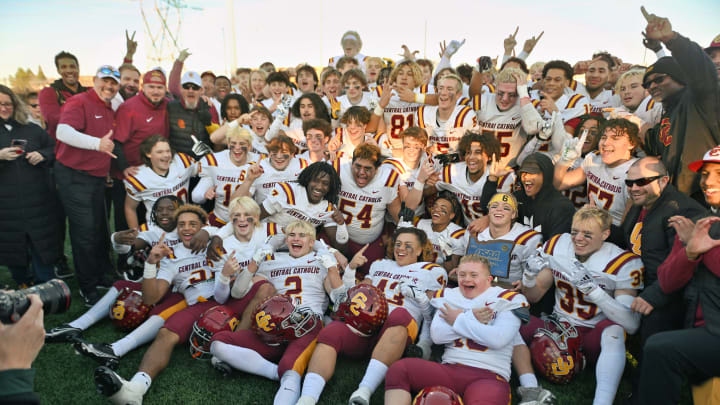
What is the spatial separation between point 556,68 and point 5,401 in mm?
5630

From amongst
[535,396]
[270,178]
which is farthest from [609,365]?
[270,178]

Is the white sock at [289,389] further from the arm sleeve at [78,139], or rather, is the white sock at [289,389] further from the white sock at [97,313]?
the arm sleeve at [78,139]

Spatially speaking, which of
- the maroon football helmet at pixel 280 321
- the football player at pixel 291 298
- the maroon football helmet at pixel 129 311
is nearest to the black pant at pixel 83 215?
the maroon football helmet at pixel 129 311

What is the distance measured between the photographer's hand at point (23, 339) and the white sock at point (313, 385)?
1710 mm

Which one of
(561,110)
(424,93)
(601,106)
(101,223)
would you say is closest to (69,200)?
(101,223)

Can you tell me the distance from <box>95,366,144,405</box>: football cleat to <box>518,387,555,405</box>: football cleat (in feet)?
8.49

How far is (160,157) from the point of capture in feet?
15.8

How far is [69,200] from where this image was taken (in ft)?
15.4

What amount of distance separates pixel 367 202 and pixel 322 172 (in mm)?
583

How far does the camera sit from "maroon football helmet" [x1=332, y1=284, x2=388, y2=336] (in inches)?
132

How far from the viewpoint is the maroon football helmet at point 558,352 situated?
327 centimetres

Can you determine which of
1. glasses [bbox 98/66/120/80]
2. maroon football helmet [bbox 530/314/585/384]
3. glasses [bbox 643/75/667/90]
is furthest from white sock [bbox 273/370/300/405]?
glasses [bbox 643/75/667/90]

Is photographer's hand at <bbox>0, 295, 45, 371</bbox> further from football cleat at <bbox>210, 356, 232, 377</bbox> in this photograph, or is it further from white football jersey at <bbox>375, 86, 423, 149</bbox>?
white football jersey at <bbox>375, 86, 423, 149</bbox>

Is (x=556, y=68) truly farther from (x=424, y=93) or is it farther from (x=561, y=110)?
(x=424, y=93)
